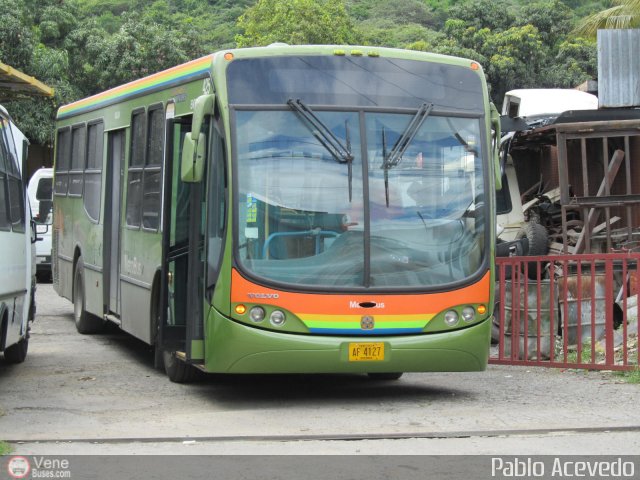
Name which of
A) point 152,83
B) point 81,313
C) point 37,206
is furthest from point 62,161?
point 37,206

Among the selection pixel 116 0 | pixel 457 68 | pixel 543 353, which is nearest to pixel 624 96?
pixel 543 353

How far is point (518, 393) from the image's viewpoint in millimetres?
10695

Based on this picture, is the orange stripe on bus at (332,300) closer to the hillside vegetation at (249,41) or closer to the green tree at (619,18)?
the green tree at (619,18)

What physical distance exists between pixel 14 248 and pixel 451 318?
433 cm

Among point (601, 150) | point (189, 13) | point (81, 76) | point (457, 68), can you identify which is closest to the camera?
point (457, 68)

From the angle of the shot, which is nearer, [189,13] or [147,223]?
[147,223]

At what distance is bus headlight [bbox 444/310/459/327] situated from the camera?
9789mm

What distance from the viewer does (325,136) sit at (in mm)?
9641

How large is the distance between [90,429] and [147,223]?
366cm

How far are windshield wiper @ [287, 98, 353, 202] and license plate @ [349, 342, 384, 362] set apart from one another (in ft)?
4.16

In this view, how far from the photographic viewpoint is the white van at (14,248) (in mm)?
10445

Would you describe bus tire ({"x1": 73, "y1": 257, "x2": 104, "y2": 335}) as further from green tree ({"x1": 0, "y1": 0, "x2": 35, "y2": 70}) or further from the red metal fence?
green tree ({"x1": 0, "y1": 0, "x2": 35, "y2": 70})

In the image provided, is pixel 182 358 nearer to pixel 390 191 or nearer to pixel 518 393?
pixel 390 191
